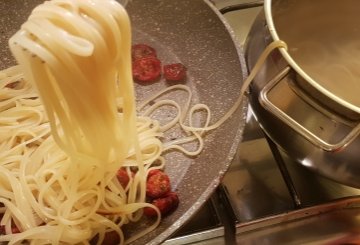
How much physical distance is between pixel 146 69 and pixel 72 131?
495 millimetres

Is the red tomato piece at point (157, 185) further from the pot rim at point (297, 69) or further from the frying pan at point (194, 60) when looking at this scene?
the pot rim at point (297, 69)

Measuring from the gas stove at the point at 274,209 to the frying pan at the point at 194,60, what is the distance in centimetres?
8

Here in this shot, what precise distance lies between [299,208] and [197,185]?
0.27 metres

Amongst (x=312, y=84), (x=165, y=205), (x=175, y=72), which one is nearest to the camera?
(x=312, y=84)

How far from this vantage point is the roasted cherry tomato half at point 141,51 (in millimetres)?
1530

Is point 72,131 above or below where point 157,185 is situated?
above

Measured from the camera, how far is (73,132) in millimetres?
1058

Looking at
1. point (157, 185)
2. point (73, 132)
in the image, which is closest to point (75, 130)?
point (73, 132)

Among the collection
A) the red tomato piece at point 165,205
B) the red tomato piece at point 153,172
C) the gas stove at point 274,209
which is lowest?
the gas stove at point 274,209

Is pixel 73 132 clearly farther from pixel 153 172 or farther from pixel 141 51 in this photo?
pixel 141 51

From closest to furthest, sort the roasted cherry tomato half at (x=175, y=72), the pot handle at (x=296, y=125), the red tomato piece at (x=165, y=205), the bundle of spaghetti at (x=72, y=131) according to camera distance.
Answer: the bundle of spaghetti at (x=72, y=131), the pot handle at (x=296, y=125), the red tomato piece at (x=165, y=205), the roasted cherry tomato half at (x=175, y=72)

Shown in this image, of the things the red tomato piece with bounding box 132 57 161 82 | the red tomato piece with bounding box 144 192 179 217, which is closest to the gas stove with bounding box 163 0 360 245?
the red tomato piece with bounding box 144 192 179 217

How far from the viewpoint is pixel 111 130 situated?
42.7 inches

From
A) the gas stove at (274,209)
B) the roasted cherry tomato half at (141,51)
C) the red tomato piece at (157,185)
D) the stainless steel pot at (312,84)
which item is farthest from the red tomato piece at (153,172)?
the roasted cherry tomato half at (141,51)
